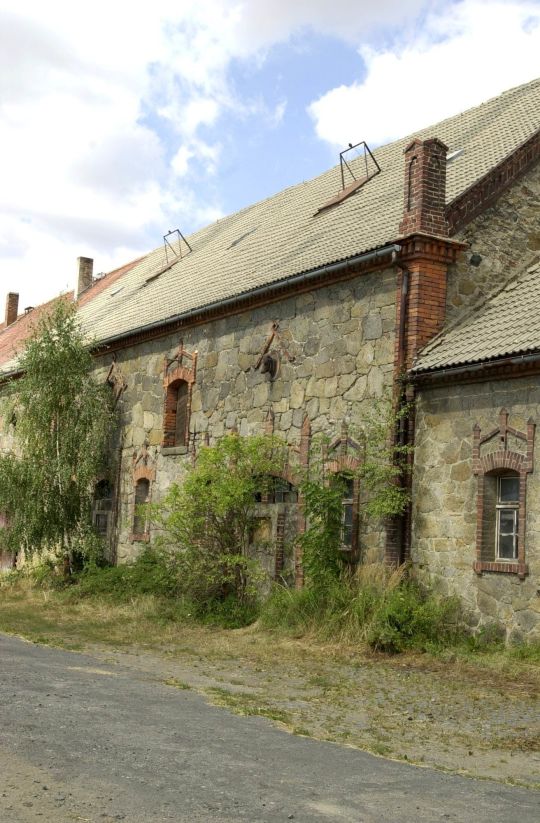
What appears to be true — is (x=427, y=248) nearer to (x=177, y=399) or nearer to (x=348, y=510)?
(x=348, y=510)

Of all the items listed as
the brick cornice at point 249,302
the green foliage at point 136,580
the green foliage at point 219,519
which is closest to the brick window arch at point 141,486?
the green foliage at point 136,580

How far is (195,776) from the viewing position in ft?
20.2

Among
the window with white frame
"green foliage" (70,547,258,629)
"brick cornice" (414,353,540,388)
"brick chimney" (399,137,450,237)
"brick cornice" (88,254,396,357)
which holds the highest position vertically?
"brick chimney" (399,137,450,237)

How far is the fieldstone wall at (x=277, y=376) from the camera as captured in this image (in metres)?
15.1

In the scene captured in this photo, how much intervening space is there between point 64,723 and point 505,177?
38.5 ft

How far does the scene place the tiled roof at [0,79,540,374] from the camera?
16781mm

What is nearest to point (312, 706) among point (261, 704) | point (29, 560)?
point (261, 704)

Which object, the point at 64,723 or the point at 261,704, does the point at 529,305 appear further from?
the point at 64,723

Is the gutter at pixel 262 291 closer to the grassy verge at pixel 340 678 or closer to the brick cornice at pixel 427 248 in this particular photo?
the brick cornice at pixel 427 248

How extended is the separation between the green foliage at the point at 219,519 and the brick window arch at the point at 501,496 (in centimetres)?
429

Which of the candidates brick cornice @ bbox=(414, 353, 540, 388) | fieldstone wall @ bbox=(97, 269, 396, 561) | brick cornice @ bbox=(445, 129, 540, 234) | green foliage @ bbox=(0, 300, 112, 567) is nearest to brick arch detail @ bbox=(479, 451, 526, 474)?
brick cornice @ bbox=(414, 353, 540, 388)

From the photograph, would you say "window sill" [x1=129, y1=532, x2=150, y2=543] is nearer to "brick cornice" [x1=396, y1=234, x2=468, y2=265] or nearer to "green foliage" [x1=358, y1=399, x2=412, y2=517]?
"green foliage" [x1=358, y1=399, x2=412, y2=517]

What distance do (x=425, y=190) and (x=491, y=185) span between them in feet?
4.65

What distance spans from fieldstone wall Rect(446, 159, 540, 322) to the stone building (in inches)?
1.2
